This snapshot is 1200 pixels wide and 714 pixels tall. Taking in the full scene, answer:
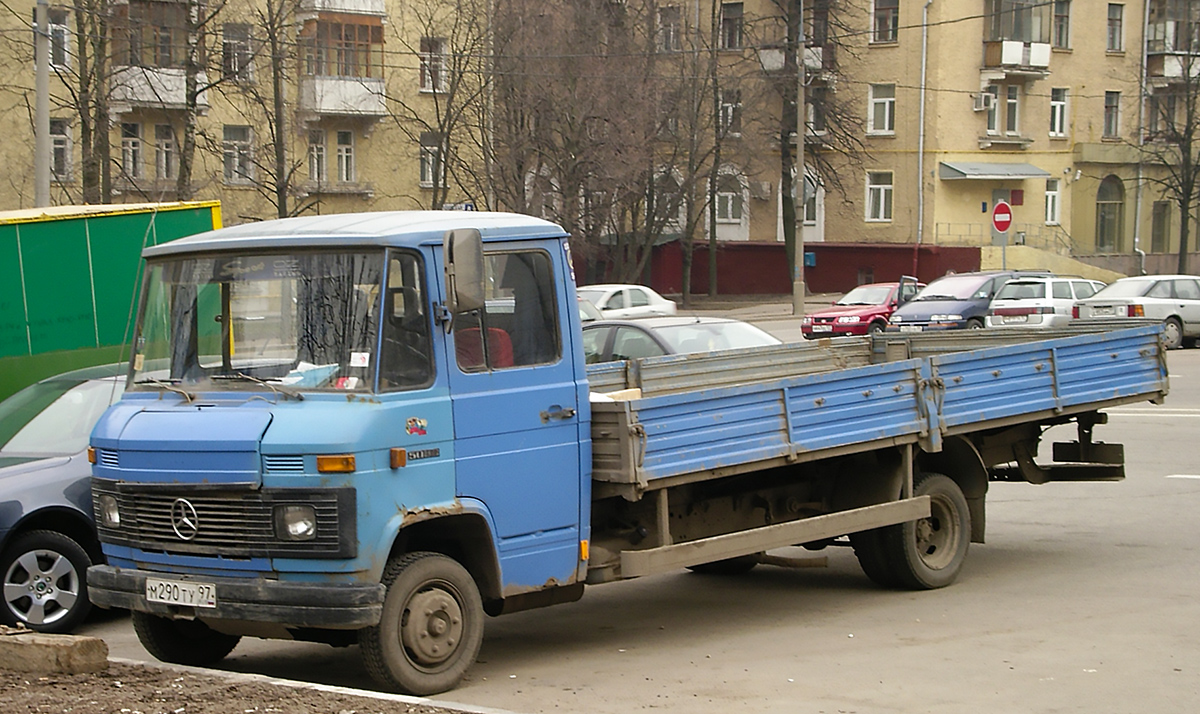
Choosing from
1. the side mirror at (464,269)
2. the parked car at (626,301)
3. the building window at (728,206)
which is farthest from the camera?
the building window at (728,206)

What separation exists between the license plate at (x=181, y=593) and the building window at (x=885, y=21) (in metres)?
50.6

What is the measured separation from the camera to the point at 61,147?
139ft

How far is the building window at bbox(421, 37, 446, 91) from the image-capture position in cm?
4259

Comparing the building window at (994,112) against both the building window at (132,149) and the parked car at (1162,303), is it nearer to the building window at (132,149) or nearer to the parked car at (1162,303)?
the parked car at (1162,303)

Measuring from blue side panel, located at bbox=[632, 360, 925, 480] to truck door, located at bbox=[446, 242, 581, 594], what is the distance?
0.44m

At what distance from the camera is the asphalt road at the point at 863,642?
22.3ft

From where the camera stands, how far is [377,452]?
21.2ft

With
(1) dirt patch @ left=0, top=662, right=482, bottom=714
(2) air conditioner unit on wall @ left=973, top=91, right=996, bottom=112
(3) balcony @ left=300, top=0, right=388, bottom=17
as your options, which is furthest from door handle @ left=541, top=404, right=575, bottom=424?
(2) air conditioner unit on wall @ left=973, top=91, right=996, bottom=112

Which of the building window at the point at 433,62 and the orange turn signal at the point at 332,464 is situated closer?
the orange turn signal at the point at 332,464

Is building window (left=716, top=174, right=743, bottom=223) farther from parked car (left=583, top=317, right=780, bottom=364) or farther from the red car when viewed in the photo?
parked car (left=583, top=317, right=780, bottom=364)

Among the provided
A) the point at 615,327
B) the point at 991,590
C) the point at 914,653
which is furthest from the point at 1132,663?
the point at 615,327

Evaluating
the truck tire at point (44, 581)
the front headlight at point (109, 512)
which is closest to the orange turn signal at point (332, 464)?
the front headlight at point (109, 512)

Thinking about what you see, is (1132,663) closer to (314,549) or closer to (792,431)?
(792,431)

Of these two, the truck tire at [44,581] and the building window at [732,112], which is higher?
the building window at [732,112]
